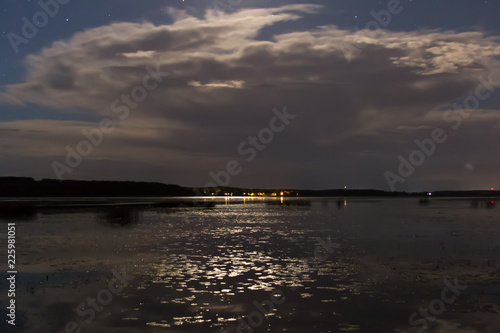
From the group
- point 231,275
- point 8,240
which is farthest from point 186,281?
point 8,240

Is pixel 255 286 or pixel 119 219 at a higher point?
pixel 255 286

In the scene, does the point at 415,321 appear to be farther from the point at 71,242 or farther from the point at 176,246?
the point at 71,242

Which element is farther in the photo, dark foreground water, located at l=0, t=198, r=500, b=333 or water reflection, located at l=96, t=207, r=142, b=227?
water reflection, located at l=96, t=207, r=142, b=227

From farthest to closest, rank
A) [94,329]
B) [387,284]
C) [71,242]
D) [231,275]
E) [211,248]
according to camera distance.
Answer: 1. [71,242]
2. [211,248]
3. [231,275]
4. [387,284]
5. [94,329]

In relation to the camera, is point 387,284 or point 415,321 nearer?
point 415,321

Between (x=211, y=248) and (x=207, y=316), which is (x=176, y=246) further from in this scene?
(x=207, y=316)

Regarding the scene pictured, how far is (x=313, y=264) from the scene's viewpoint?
89.7ft

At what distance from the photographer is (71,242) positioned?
3778cm

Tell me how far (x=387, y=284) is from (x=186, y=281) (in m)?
8.85

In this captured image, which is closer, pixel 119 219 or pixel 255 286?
pixel 255 286

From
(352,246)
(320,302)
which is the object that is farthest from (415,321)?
(352,246)

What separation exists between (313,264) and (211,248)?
9.62 m

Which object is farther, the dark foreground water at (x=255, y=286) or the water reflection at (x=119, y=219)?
the water reflection at (x=119, y=219)

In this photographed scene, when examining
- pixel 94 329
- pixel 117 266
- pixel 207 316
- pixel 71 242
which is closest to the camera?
pixel 94 329
